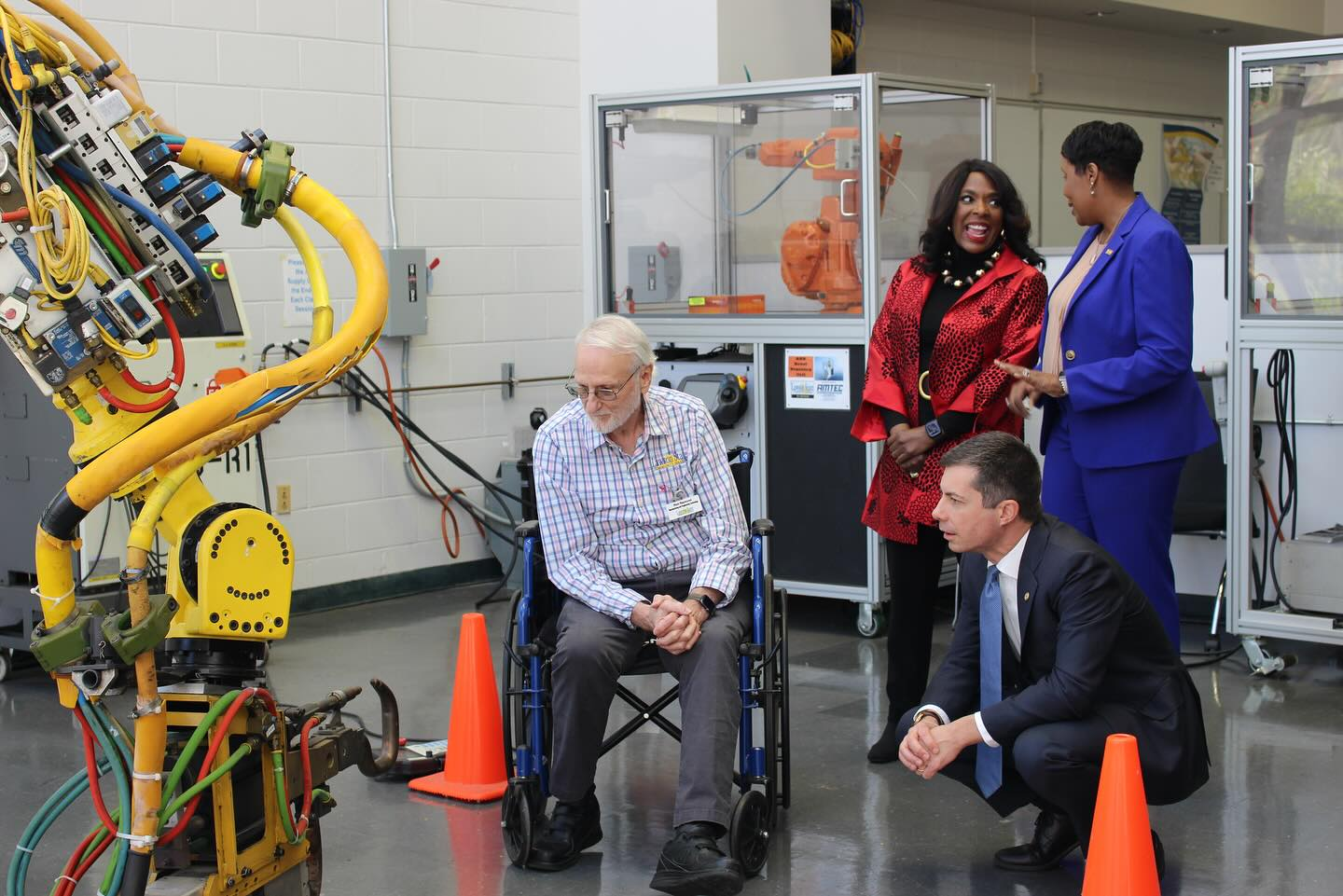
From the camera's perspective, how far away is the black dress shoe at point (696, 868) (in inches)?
117

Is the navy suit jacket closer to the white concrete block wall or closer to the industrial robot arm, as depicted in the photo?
the industrial robot arm

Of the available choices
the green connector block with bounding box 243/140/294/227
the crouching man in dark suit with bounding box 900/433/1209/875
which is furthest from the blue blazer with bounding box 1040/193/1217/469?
the green connector block with bounding box 243/140/294/227

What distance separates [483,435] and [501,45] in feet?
5.30

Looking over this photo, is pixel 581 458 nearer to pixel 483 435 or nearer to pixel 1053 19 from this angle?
pixel 483 435

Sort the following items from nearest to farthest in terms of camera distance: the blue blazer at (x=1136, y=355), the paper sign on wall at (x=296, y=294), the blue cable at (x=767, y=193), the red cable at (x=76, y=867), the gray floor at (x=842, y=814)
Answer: the red cable at (x=76, y=867)
the gray floor at (x=842, y=814)
the blue blazer at (x=1136, y=355)
the blue cable at (x=767, y=193)
the paper sign on wall at (x=296, y=294)

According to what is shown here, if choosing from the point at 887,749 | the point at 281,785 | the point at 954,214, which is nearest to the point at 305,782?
the point at 281,785

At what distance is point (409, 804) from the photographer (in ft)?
12.1

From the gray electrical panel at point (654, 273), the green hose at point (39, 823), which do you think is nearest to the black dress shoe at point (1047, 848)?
the green hose at point (39, 823)

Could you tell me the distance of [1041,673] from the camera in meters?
3.02

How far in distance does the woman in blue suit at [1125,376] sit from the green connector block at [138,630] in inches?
84.0

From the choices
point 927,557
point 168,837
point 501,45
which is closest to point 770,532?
point 927,557

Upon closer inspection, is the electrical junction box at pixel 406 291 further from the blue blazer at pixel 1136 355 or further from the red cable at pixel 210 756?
the red cable at pixel 210 756

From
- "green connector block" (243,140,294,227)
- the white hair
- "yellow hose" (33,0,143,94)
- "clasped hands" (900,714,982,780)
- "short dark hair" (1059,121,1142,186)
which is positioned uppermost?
"yellow hose" (33,0,143,94)

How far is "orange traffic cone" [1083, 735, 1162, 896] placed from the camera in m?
2.73
